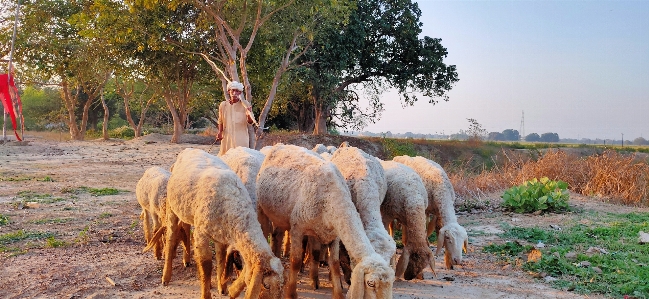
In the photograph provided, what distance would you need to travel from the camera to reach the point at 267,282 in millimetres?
4398

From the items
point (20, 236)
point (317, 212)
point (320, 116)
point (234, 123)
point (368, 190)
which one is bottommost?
point (20, 236)

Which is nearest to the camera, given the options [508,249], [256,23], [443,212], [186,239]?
[186,239]

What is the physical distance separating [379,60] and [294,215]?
21.9 m

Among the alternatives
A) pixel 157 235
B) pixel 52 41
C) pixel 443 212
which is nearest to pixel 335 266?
pixel 443 212

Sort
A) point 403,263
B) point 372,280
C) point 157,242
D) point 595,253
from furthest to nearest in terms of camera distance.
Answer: point 595,253 → point 157,242 → point 403,263 → point 372,280

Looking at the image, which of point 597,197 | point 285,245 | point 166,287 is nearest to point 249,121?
point 285,245

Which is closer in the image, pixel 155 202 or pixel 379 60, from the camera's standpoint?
pixel 155 202

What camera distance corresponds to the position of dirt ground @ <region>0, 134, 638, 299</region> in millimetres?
5711

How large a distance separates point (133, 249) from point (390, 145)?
1333cm

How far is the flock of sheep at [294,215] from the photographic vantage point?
14.8 feet

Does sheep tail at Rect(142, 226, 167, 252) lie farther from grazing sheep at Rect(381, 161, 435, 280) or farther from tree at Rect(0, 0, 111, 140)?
tree at Rect(0, 0, 111, 140)

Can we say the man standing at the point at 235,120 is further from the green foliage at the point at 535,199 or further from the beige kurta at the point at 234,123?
the green foliage at the point at 535,199

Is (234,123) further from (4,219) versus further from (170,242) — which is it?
(4,219)

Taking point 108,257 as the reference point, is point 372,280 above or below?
above
